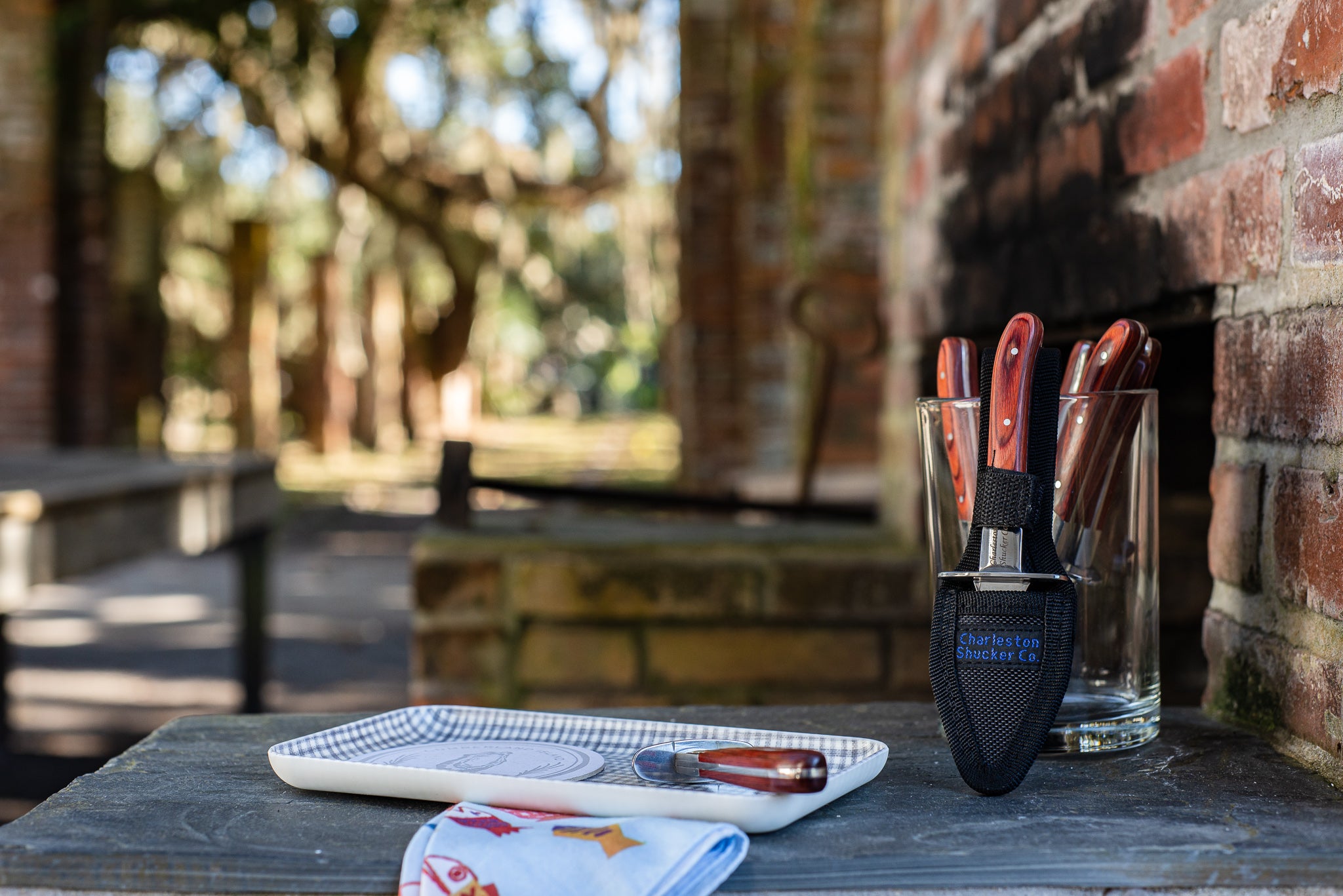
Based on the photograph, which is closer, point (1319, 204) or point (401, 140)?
point (1319, 204)

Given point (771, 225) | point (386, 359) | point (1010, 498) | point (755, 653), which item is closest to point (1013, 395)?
point (1010, 498)

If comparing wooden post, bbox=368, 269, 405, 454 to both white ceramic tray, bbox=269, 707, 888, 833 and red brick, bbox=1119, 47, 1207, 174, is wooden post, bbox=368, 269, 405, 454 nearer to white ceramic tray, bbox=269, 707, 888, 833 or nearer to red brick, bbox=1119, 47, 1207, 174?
red brick, bbox=1119, 47, 1207, 174

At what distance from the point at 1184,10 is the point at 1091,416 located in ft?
1.54

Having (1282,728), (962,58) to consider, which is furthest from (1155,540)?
(962,58)

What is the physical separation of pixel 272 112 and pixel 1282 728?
435 inches

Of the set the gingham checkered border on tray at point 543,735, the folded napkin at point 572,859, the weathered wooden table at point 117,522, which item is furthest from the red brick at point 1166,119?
the weathered wooden table at point 117,522

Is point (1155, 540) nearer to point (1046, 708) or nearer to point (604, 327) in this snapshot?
point (1046, 708)

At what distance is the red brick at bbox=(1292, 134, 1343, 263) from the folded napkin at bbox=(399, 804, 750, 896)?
65 cm

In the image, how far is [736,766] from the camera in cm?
89

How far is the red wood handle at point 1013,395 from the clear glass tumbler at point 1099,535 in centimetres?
Result: 10

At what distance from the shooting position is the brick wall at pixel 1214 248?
1.05 m

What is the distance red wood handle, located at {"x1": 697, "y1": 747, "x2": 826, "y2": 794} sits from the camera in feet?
2.80

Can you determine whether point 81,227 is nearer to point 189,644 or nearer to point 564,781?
point 189,644

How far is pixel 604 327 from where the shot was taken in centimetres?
3150
